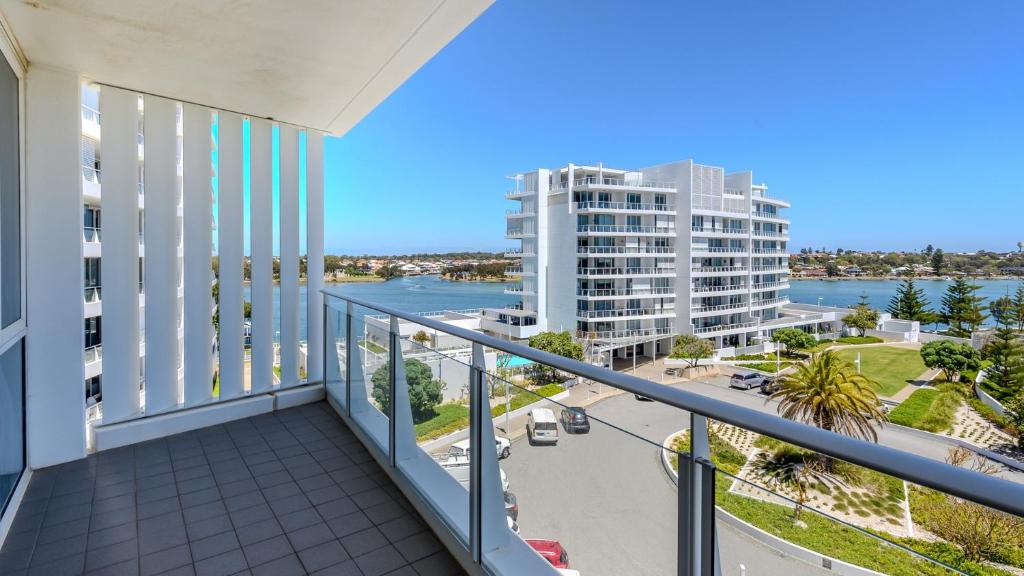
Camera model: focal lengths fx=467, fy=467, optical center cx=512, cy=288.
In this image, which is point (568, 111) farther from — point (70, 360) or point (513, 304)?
point (70, 360)

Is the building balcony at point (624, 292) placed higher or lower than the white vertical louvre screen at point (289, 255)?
lower

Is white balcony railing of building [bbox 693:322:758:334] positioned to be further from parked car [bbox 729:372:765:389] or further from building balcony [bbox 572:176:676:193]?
building balcony [bbox 572:176:676:193]

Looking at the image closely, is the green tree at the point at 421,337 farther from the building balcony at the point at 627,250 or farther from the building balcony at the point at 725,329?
the building balcony at the point at 725,329

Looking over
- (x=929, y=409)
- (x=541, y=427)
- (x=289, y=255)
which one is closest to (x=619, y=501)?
(x=541, y=427)

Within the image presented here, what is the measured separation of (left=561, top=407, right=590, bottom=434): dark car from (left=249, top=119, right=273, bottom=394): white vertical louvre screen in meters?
3.67

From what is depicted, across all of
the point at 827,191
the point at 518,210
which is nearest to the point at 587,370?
the point at 518,210

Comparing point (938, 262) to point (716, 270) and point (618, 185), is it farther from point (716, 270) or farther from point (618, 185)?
point (618, 185)

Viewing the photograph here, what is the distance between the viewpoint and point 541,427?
4.72 feet

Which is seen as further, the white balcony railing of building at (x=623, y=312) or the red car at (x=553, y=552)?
the white balcony railing of building at (x=623, y=312)

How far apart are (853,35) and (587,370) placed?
82779mm

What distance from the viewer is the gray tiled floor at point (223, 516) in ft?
6.57

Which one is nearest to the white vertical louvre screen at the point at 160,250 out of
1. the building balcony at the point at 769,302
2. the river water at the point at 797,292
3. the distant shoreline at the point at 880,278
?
the river water at the point at 797,292

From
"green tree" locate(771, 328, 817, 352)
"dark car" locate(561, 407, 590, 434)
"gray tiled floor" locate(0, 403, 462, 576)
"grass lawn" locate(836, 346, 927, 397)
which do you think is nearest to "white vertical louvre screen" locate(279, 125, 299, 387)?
"gray tiled floor" locate(0, 403, 462, 576)

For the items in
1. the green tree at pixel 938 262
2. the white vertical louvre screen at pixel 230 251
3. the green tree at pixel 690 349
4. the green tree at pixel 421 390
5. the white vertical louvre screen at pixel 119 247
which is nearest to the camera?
the green tree at pixel 421 390
